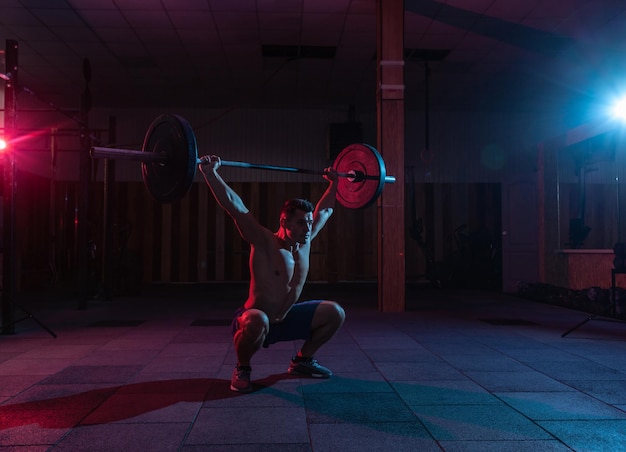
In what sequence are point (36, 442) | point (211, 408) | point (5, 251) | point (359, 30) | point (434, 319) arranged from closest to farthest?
point (36, 442)
point (211, 408)
point (5, 251)
point (434, 319)
point (359, 30)

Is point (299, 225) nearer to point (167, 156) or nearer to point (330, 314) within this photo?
point (330, 314)

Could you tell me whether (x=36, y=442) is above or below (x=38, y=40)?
below

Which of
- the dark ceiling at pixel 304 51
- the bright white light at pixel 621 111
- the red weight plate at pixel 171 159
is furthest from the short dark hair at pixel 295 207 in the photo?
the bright white light at pixel 621 111

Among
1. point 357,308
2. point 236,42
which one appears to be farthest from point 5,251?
point 236,42

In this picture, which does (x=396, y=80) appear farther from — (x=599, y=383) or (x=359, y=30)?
(x=599, y=383)

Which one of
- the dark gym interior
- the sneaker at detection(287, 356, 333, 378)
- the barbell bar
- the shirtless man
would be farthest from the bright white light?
the sneaker at detection(287, 356, 333, 378)

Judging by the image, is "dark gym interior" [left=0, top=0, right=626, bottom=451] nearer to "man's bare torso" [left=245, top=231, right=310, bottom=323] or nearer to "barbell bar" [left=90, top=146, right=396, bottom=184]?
"barbell bar" [left=90, top=146, right=396, bottom=184]

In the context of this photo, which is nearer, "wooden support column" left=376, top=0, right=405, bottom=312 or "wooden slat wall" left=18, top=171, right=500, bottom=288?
"wooden support column" left=376, top=0, right=405, bottom=312

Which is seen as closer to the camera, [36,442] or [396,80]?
[36,442]

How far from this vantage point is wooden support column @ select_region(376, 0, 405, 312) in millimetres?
6336

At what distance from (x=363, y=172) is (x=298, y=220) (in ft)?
3.46

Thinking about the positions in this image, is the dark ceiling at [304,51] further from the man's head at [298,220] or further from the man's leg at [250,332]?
the man's leg at [250,332]

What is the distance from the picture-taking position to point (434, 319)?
5805 millimetres

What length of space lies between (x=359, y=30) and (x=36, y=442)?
688 centimetres
